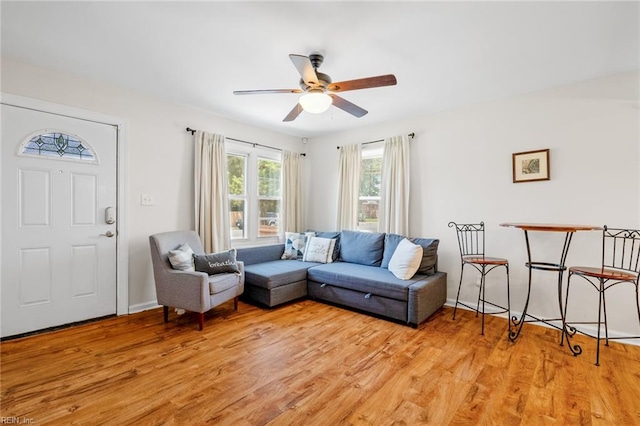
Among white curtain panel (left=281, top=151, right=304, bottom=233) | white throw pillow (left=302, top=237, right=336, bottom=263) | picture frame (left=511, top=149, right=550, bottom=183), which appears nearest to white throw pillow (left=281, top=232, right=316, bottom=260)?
white throw pillow (left=302, top=237, right=336, bottom=263)

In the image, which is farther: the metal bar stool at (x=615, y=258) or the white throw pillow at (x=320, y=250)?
the white throw pillow at (x=320, y=250)

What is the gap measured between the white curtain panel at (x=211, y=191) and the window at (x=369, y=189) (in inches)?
80.9

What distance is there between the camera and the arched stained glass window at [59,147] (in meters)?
2.70

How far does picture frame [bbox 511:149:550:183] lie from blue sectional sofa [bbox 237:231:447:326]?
1174mm

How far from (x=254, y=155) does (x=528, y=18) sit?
3601 millimetres

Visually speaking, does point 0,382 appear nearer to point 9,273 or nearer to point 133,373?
point 133,373

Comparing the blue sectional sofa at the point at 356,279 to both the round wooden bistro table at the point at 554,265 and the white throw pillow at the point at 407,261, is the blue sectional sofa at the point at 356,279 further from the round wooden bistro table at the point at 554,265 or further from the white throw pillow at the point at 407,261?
the round wooden bistro table at the point at 554,265

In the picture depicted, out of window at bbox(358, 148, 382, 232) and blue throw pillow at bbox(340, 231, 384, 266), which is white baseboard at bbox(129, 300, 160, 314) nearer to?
blue throw pillow at bbox(340, 231, 384, 266)

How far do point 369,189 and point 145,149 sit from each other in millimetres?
3055

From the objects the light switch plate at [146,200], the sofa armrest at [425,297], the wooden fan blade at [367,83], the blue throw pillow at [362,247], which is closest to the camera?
the wooden fan blade at [367,83]

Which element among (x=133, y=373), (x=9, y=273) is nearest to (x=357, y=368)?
(x=133, y=373)

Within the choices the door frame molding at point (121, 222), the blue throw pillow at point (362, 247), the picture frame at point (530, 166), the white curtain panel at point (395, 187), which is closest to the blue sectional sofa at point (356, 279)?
the blue throw pillow at point (362, 247)

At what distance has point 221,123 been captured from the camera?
408 cm

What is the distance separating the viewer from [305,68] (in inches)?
81.5
